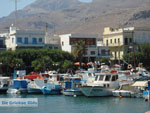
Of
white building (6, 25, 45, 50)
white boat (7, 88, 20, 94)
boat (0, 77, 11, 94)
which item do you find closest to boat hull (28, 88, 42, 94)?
white boat (7, 88, 20, 94)

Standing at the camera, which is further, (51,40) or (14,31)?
(51,40)

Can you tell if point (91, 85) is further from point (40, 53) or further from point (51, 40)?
point (51, 40)

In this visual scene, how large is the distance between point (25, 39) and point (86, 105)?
4273cm

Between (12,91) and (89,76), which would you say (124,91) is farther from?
(12,91)

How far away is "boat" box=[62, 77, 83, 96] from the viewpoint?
59.5m

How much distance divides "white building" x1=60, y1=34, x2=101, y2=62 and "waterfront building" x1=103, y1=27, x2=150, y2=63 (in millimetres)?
4535

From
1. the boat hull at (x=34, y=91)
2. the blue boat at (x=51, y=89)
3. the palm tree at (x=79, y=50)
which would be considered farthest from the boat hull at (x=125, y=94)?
the palm tree at (x=79, y=50)

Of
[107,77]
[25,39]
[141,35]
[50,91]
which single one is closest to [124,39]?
[141,35]

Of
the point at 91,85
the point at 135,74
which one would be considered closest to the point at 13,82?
the point at 91,85

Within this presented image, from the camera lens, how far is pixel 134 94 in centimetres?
5566

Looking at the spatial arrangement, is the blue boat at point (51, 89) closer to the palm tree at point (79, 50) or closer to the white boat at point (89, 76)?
the white boat at point (89, 76)

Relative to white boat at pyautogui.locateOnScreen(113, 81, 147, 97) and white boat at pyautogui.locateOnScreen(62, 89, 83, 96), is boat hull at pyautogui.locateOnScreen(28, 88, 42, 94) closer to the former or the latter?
white boat at pyautogui.locateOnScreen(62, 89, 83, 96)

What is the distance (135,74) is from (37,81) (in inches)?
642

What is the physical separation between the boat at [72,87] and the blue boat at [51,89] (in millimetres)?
1189
